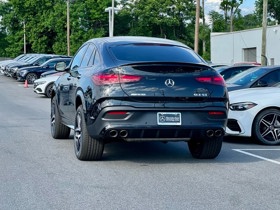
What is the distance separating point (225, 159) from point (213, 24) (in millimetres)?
74379

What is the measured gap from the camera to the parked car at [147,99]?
762 centimetres

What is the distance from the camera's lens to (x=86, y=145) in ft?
26.8

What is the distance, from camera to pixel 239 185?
6.98m

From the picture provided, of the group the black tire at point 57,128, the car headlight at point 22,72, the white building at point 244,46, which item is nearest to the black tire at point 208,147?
the black tire at point 57,128

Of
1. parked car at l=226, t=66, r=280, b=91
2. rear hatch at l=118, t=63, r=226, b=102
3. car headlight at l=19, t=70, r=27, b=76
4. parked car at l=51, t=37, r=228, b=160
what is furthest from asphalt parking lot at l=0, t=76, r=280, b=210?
car headlight at l=19, t=70, r=27, b=76

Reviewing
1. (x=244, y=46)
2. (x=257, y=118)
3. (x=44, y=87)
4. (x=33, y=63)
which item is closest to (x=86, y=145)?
(x=257, y=118)

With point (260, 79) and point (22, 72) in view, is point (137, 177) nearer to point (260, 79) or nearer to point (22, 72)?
point (260, 79)

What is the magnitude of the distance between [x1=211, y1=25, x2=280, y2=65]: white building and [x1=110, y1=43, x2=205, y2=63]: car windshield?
35.4 metres

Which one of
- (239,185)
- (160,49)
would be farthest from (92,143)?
(239,185)

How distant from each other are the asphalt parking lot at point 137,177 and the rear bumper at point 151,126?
451 millimetres

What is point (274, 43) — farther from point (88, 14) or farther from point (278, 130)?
point (278, 130)

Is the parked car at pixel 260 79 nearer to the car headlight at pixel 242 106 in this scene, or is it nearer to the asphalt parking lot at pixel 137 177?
the car headlight at pixel 242 106

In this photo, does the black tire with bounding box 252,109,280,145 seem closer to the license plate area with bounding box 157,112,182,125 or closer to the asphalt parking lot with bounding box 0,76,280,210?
the asphalt parking lot with bounding box 0,76,280,210

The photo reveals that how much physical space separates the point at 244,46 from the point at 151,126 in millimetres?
41787
